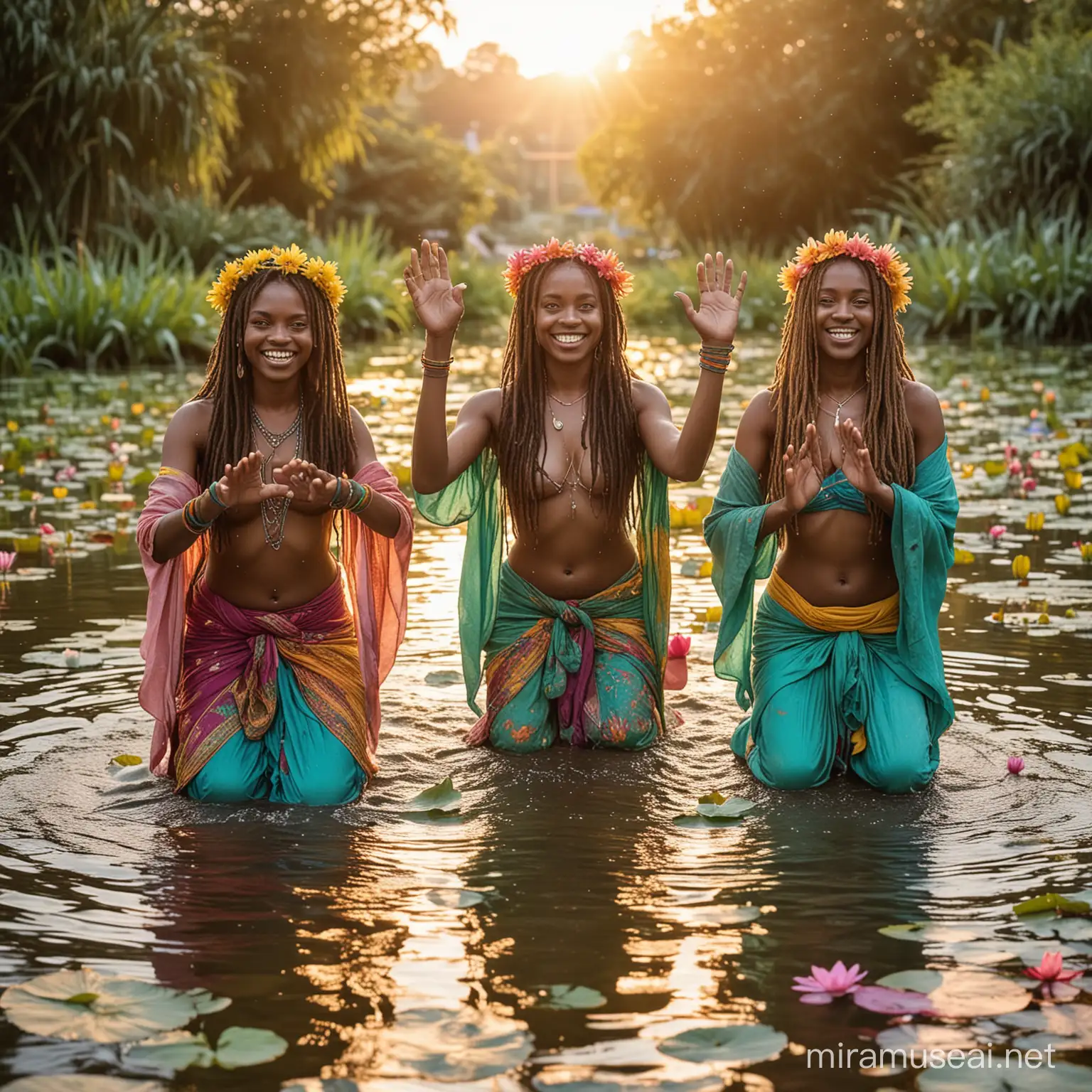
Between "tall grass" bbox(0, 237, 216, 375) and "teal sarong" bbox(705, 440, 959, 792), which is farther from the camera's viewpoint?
"tall grass" bbox(0, 237, 216, 375)

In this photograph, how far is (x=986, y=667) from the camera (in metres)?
5.56

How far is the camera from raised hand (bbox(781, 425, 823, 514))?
4.50 metres

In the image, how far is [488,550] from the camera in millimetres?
5312

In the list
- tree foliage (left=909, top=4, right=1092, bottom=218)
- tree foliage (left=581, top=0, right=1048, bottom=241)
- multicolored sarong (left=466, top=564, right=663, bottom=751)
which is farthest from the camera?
tree foliage (left=581, top=0, right=1048, bottom=241)

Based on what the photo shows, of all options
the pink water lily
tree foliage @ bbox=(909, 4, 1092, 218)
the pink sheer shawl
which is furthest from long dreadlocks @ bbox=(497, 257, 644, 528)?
tree foliage @ bbox=(909, 4, 1092, 218)

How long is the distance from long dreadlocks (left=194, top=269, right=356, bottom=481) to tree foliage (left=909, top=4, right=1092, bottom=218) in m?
17.0

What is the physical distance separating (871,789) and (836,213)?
104 feet

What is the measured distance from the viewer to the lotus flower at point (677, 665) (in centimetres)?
547

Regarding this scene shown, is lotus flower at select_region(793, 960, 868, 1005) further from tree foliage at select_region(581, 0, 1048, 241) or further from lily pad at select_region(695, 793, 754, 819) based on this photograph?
tree foliage at select_region(581, 0, 1048, 241)

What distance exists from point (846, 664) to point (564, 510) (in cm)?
103

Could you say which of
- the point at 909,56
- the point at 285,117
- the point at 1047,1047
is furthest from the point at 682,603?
the point at 909,56

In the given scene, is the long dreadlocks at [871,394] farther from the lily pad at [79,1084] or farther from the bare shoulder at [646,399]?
the lily pad at [79,1084]

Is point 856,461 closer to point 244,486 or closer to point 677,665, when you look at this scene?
point 677,665

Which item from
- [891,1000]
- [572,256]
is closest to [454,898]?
[891,1000]
